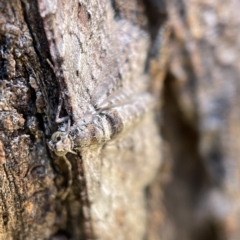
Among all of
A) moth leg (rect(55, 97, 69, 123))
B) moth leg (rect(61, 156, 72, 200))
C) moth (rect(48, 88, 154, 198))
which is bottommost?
moth leg (rect(61, 156, 72, 200))

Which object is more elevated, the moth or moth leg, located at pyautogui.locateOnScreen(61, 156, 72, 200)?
the moth

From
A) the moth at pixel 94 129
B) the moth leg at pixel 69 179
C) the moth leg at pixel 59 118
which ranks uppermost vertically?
the moth leg at pixel 59 118

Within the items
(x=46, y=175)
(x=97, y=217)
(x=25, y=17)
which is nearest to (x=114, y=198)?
(x=97, y=217)

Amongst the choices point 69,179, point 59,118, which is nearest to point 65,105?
point 59,118

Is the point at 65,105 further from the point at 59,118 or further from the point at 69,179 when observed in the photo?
the point at 69,179

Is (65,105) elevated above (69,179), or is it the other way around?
(65,105)

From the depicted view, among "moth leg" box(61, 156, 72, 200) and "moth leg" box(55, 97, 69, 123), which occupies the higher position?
"moth leg" box(55, 97, 69, 123)

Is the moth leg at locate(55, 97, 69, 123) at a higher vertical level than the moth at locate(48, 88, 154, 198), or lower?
higher

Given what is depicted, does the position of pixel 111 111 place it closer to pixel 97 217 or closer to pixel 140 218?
pixel 97 217
